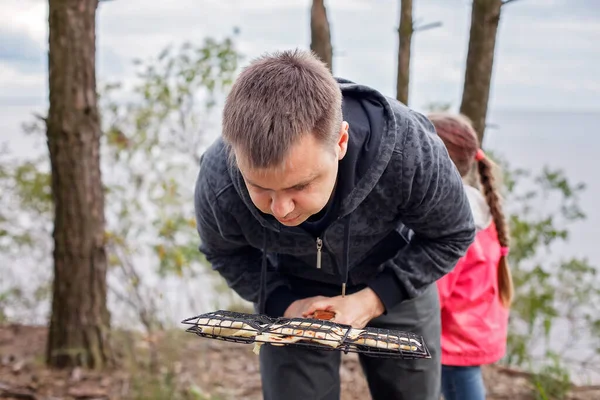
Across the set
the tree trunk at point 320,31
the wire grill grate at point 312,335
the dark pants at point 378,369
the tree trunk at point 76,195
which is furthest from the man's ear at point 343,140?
the tree trunk at point 76,195

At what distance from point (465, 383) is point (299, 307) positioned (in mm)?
970

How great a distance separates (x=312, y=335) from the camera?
1.60m

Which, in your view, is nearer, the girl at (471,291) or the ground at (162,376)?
the girl at (471,291)

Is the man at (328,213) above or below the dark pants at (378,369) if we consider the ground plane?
above

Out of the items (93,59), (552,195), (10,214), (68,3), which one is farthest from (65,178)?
(552,195)

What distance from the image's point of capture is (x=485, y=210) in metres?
2.70

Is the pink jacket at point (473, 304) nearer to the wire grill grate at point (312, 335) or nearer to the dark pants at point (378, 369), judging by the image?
the dark pants at point (378, 369)

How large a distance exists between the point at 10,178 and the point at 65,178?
1.09 metres

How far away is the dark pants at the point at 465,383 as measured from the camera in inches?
106

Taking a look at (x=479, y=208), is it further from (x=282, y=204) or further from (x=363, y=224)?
(x=282, y=204)

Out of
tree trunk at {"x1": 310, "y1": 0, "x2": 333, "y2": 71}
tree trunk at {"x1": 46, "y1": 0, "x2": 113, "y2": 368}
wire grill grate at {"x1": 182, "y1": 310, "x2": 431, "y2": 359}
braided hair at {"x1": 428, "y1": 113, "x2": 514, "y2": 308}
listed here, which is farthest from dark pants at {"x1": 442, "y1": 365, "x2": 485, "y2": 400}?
tree trunk at {"x1": 46, "y1": 0, "x2": 113, "y2": 368}

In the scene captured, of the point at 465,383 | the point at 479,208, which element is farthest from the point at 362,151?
the point at 465,383

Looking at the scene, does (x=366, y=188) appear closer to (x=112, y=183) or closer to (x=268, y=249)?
(x=268, y=249)

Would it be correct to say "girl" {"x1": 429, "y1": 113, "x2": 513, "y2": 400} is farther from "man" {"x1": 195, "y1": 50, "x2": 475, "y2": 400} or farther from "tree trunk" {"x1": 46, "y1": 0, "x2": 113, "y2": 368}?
"tree trunk" {"x1": 46, "y1": 0, "x2": 113, "y2": 368}
